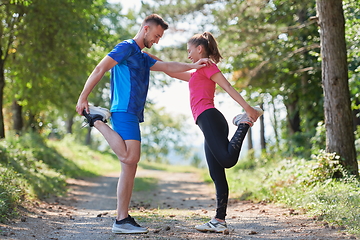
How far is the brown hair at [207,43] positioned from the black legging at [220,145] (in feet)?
2.34

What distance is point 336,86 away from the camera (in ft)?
23.9

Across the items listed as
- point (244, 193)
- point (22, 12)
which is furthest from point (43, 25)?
point (244, 193)

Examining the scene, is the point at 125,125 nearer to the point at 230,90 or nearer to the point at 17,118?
the point at 230,90

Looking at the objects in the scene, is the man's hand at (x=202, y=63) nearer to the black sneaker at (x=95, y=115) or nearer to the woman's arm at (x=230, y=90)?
the woman's arm at (x=230, y=90)

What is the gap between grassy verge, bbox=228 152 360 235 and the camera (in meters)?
4.92

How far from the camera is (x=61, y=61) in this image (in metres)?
13.4

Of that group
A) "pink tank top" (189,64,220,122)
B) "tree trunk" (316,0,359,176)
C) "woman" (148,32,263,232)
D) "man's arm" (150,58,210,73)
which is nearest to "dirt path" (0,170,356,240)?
"woman" (148,32,263,232)

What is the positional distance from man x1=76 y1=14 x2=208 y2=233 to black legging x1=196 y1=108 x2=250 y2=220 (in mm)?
622

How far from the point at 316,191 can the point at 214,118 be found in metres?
2.92

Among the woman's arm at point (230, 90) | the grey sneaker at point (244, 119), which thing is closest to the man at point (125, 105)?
the woman's arm at point (230, 90)

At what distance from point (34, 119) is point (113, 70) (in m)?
21.1

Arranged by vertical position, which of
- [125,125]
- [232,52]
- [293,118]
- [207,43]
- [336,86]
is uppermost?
[232,52]

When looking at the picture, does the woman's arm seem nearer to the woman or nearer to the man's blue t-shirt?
the woman

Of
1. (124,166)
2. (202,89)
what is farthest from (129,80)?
(124,166)
